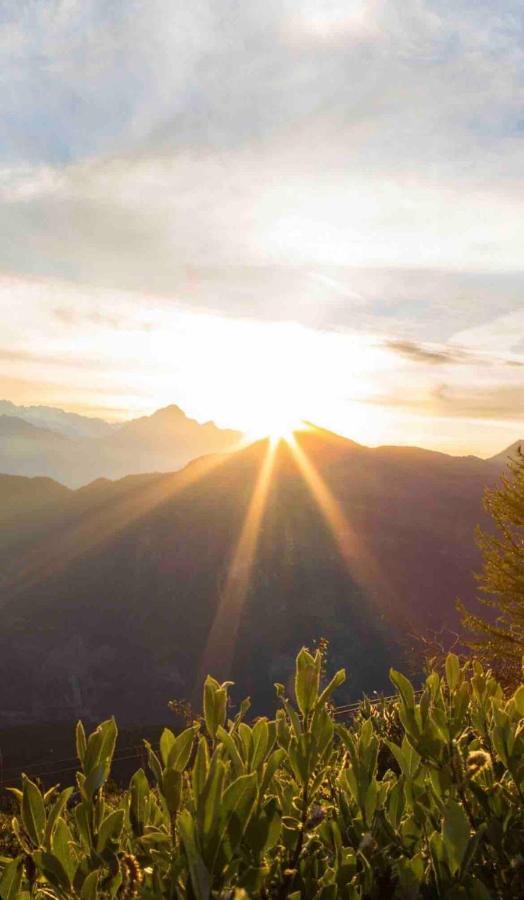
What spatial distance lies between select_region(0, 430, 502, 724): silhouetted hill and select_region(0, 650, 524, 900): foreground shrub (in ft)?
237

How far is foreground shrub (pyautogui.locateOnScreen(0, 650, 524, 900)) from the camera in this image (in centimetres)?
133

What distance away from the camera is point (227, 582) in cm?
8775

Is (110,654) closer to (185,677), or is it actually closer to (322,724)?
(185,677)

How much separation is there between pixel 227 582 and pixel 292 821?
88.1 metres

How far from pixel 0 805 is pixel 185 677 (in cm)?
6711

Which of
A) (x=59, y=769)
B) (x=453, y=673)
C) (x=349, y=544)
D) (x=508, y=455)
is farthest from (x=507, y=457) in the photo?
(x=349, y=544)

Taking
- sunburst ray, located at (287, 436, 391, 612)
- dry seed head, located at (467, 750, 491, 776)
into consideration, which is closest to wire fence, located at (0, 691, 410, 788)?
dry seed head, located at (467, 750, 491, 776)

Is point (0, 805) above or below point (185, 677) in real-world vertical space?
above

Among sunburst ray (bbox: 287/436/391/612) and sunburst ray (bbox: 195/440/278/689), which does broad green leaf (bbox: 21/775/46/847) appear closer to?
sunburst ray (bbox: 195/440/278/689)

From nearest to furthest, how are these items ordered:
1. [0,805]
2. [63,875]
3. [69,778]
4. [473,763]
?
1. [63,875]
2. [473,763]
3. [0,805]
4. [69,778]

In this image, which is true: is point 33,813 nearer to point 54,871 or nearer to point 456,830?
point 54,871

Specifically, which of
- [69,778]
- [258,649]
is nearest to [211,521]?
[258,649]

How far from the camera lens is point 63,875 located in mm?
1416

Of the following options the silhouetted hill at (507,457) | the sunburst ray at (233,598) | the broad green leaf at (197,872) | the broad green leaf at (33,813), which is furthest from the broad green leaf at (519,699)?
the sunburst ray at (233,598)
